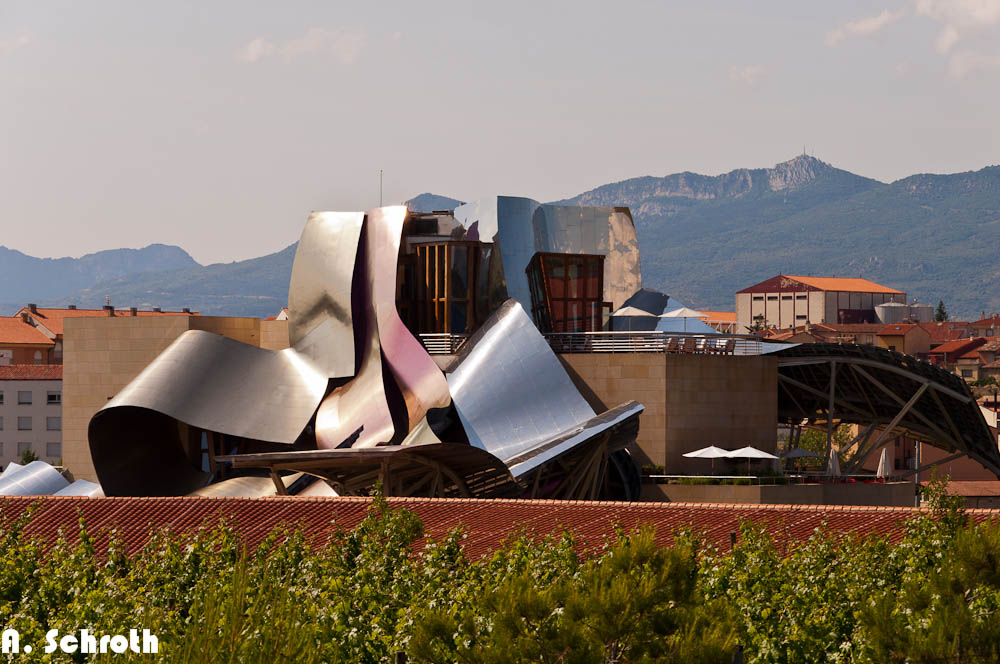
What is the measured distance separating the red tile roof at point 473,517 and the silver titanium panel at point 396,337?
47.3 ft

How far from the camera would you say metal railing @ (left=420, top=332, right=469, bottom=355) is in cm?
5094

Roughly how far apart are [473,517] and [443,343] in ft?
72.2

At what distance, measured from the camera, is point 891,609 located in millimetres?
16234

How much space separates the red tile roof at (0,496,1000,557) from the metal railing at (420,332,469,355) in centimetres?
1996

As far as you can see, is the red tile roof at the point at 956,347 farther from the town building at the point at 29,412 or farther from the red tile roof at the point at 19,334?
the town building at the point at 29,412

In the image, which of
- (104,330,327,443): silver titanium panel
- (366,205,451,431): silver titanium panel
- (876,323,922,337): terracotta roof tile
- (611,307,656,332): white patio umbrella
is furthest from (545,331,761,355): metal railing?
(876,323,922,337): terracotta roof tile

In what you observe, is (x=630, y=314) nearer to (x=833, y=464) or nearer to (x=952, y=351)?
(x=833, y=464)

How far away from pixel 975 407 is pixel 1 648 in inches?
1779

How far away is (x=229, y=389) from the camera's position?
46938mm

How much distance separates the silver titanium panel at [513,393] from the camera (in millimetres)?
43406

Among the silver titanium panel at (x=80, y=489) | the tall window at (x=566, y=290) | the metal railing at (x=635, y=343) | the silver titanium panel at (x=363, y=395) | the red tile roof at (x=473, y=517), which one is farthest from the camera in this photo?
the tall window at (x=566, y=290)

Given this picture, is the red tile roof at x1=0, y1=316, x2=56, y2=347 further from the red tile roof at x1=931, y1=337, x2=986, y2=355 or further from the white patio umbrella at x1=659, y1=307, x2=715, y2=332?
the red tile roof at x1=931, y1=337, x2=986, y2=355

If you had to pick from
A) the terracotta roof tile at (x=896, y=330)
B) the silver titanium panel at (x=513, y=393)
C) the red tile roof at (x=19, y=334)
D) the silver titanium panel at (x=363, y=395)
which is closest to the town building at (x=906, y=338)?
the terracotta roof tile at (x=896, y=330)

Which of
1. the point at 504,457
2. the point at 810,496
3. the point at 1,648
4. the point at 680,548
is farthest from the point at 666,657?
the point at 810,496
